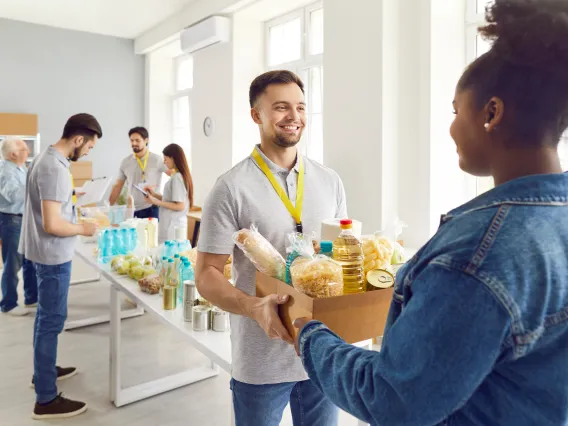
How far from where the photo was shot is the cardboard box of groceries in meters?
0.90

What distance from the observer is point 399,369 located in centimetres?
59

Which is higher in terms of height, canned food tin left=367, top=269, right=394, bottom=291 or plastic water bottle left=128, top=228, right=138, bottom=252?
canned food tin left=367, top=269, right=394, bottom=291

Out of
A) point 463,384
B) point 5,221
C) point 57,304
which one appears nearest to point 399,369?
point 463,384

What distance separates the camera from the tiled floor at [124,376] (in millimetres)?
2533

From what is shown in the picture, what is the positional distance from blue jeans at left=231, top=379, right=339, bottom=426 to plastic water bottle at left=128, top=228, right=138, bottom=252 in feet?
6.26

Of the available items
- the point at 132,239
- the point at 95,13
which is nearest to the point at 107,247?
the point at 132,239

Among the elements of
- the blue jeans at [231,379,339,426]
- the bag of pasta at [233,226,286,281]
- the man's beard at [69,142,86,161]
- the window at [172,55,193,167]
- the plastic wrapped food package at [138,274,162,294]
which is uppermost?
the window at [172,55,193,167]

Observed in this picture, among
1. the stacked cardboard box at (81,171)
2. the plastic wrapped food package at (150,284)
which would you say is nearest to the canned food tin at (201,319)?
the plastic wrapped food package at (150,284)

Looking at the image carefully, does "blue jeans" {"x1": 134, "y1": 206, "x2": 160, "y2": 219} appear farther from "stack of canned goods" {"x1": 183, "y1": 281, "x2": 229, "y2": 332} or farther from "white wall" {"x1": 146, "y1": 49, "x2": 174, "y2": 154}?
"white wall" {"x1": 146, "y1": 49, "x2": 174, "y2": 154}

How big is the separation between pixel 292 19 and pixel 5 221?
3768mm

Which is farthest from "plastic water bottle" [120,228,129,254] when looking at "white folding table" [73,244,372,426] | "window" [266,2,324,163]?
"window" [266,2,324,163]

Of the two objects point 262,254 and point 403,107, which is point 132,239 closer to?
point 262,254

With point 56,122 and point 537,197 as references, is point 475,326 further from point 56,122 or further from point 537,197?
point 56,122

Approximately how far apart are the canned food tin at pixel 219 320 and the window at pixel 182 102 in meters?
5.97
